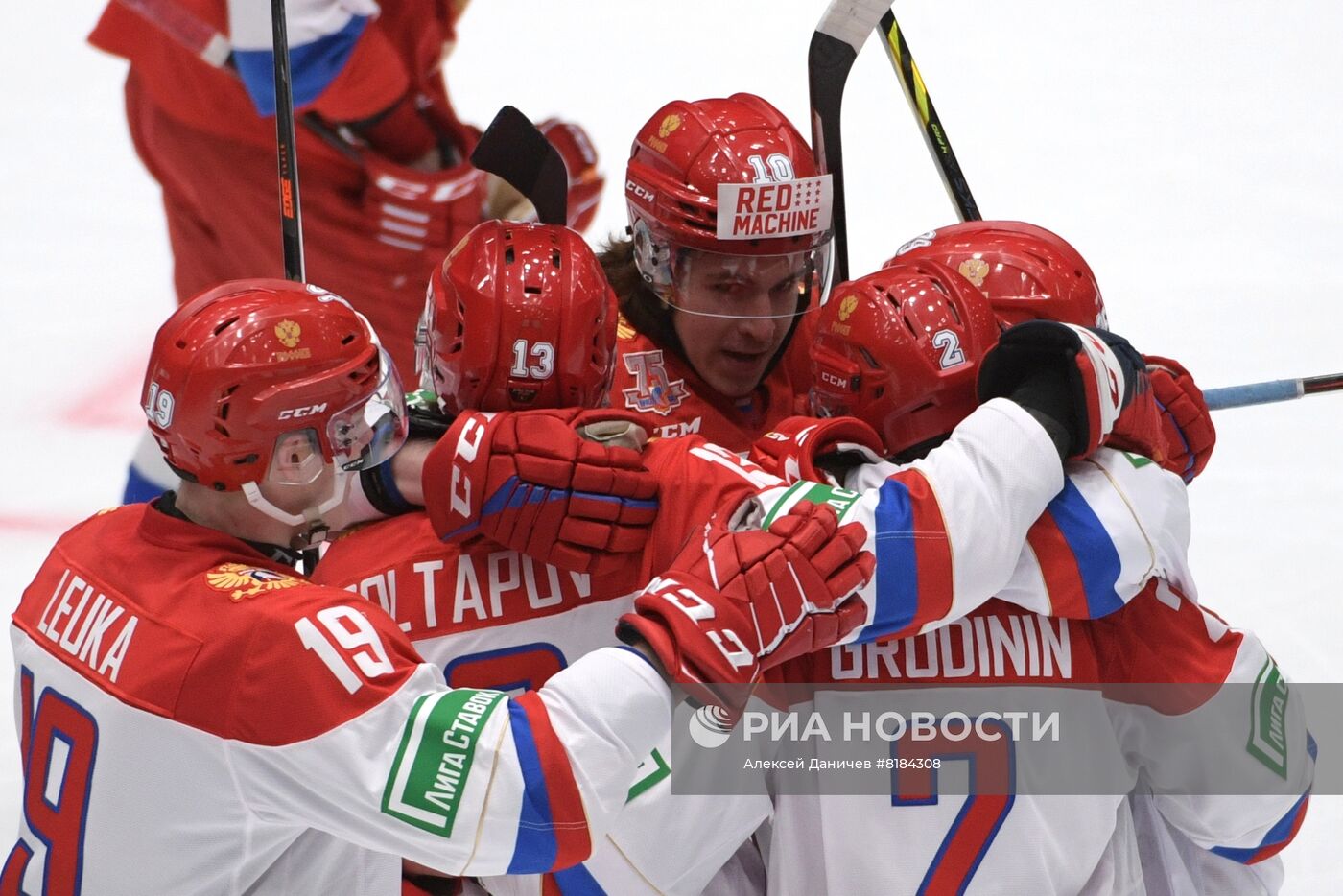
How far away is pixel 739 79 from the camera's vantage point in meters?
5.29

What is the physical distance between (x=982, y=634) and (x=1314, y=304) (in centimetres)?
A: 325

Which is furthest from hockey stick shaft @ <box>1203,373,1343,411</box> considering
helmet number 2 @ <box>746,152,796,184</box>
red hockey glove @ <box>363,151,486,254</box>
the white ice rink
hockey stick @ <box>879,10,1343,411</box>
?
red hockey glove @ <box>363,151,486,254</box>

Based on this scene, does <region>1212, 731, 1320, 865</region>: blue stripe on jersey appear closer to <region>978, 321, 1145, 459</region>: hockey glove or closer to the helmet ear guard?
<region>978, 321, 1145, 459</region>: hockey glove

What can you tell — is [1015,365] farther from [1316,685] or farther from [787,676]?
[1316,685]

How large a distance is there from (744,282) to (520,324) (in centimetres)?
62

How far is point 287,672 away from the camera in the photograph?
1676 millimetres

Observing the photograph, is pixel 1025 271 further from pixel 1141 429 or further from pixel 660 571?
pixel 660 571

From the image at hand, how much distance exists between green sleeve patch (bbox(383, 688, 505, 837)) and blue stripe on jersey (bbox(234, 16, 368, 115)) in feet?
10.0

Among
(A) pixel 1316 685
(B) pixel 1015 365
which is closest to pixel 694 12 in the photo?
(A) pixel 1316 685

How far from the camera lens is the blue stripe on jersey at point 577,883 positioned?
198 cm

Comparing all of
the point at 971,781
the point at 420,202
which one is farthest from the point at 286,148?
the point at 420,202

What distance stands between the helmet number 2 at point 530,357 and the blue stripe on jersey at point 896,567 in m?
0.50

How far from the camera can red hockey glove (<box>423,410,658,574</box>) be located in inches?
75.0

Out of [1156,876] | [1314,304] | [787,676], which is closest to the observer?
[787,676]
